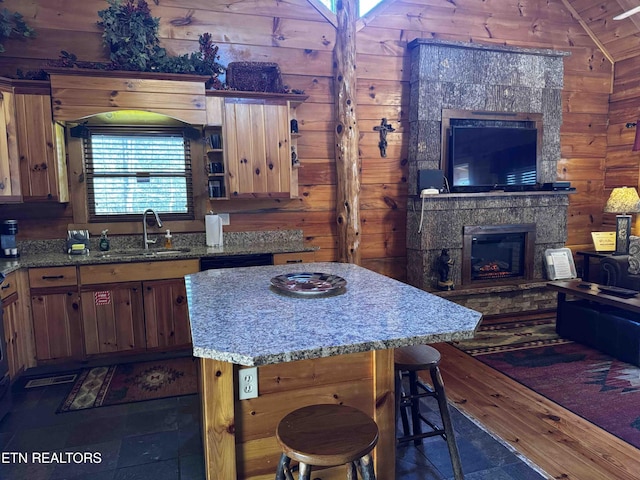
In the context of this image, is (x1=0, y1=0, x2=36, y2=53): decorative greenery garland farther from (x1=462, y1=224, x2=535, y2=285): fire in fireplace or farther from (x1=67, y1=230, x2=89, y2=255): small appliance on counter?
(x1=462, y1=224, x2=535, y2=285): fire in fireplace

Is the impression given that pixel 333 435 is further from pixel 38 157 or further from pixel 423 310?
pixel 38 157

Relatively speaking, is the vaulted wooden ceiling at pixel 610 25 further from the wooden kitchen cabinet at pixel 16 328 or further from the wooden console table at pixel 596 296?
the wooden kitchen cabinet at pixel 16 328

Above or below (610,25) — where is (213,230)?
below

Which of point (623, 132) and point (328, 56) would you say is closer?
point (328, 56)

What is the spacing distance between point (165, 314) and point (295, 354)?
247 centimetres

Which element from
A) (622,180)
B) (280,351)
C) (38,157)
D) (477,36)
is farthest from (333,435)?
(622,180)

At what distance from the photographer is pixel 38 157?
3221 mm

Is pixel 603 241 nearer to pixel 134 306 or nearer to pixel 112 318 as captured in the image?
pixel 134 306

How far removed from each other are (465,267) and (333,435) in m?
3.35

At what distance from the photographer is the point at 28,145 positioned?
10.5ft

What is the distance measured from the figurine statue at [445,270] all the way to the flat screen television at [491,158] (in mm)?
706

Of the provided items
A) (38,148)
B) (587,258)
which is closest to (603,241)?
(587,258)

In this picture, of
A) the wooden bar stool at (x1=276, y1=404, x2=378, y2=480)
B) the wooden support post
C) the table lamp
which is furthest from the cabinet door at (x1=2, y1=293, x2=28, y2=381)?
the table lamp

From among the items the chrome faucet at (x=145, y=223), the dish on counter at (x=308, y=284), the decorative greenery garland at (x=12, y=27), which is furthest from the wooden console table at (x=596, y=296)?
the decorative greenery garland at (x=12, y=27)
